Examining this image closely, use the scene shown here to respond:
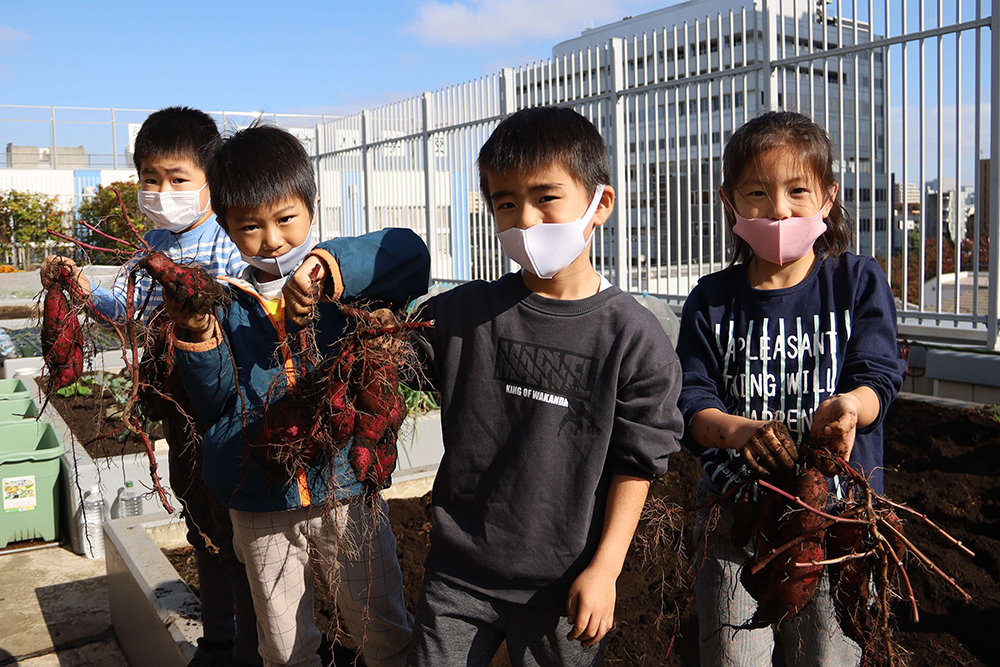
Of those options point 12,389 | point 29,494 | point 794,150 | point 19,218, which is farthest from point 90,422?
point 19,218

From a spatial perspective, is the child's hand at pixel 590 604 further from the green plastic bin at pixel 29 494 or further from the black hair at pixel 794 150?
the green plastic bin at pixel 29 494

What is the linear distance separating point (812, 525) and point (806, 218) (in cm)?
78

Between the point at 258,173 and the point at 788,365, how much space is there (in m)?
1.44

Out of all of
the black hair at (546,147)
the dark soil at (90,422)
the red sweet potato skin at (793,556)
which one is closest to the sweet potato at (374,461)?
the black hair at (546,147)

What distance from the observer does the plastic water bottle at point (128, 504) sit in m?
4.21

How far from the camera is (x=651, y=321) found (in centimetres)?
178

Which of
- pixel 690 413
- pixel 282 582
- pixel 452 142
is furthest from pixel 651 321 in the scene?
pixel 452 142

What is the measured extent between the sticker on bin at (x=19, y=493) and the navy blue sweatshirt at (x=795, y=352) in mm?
4162

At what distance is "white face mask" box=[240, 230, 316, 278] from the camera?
1.94 meters

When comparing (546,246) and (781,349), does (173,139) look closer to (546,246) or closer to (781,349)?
(546,246)

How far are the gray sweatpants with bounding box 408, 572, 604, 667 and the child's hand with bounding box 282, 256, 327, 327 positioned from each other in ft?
2.31

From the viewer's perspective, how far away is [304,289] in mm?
1715

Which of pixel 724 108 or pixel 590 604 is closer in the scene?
pixel 590 604

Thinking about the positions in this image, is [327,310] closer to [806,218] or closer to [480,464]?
[480,464]
